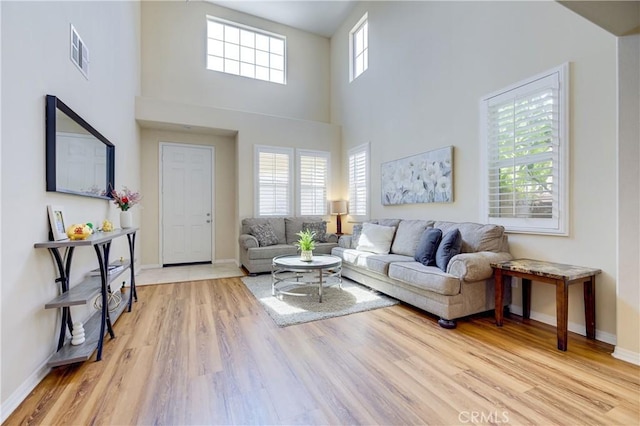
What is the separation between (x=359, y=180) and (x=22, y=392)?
4.94 m

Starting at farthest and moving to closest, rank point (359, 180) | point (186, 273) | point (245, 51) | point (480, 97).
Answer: point (245, 51)
point (359, 180)
point (186, 273)
point (480, 97)

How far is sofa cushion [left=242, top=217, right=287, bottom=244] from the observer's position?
5.22 m

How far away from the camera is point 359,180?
5.60m

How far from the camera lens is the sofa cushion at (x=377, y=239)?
3.98 metres

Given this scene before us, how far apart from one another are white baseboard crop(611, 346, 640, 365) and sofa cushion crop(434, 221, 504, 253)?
1.10m

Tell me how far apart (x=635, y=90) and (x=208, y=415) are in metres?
3.41

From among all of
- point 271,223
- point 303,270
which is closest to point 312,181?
point 271,223

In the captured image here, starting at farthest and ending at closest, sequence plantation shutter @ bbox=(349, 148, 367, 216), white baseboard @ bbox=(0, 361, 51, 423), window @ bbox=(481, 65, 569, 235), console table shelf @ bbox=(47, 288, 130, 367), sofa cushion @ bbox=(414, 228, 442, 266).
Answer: plantation shutter @ bbox=(349, 148, 367, 216)
sofa cushion @ bbox=(414, 228, 442, 266)
window @ bbox=(481, 65, 569, 235)
console table shelf @ bbox=(47, 288, 130, 367)
white baseboard @ bbox=(0, 361, 51, 423)

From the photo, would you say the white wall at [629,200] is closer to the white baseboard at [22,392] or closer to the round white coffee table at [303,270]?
the round white coffee table at [303,270]

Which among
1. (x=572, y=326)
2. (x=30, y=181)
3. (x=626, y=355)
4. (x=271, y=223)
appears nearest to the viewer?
(x=30, y=181)

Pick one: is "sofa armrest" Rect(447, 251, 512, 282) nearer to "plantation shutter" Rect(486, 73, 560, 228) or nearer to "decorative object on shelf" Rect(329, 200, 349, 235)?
"plantation shutter" Rect(486, 73, 560, 228)

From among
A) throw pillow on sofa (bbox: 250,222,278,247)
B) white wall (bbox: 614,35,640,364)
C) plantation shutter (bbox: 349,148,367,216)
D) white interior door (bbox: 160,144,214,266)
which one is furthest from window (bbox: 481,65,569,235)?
white interior door (bbox: 160,144,214,266)

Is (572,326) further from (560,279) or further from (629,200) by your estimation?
(629,200)

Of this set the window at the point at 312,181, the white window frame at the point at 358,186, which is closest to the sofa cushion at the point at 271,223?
the window at the point at 312,181
